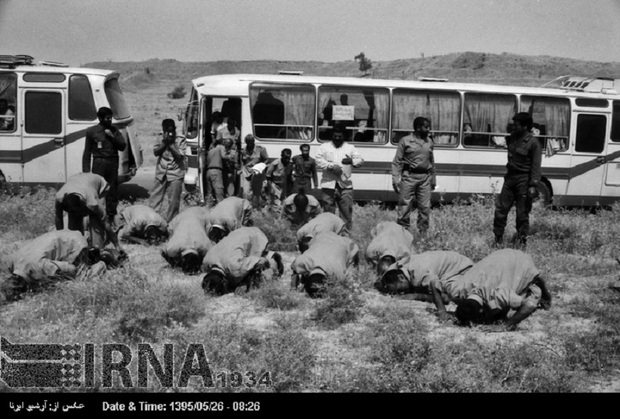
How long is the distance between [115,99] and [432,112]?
259 inches

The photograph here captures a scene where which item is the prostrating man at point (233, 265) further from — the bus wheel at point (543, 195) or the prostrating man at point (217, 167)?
the bus wheel at point (543, 195)

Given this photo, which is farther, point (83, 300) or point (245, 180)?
point (245, 180)

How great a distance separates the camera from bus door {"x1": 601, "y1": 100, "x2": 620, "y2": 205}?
1570cm

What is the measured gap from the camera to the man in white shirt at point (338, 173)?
11.4 meters

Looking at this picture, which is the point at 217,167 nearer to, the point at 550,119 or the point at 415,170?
the point at 415,170

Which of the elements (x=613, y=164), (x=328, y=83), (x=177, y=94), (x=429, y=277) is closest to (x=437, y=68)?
(x=177, y=94)

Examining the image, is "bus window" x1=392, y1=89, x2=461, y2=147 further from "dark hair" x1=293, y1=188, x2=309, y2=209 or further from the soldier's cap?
the soldier's cap

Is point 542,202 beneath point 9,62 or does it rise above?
beneath

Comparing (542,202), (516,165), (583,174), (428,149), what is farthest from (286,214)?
(583,174)

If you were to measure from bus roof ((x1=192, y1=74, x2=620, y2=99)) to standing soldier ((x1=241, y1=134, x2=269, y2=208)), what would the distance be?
1279mm

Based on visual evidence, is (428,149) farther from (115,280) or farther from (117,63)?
(117,63)

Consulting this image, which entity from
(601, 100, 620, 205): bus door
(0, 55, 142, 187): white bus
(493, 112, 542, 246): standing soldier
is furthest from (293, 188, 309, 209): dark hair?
(601, 100, 620, 205): bus door

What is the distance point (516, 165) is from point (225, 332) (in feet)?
16.9

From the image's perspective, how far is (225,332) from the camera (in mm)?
7156
